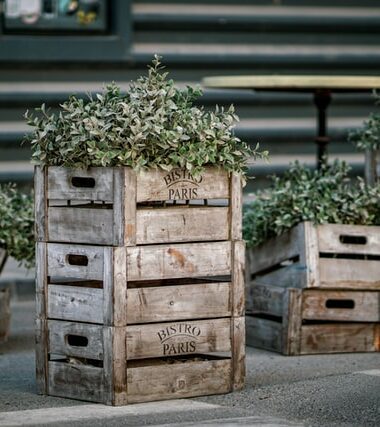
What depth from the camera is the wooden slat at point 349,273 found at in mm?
7328

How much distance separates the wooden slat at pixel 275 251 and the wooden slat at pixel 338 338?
1.34ft

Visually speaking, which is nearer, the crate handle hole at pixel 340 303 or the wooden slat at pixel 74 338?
the wooden slat at pixel 74 338

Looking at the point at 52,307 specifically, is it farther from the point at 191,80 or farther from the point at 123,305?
the point at 191,80

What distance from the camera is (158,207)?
611 centimetres

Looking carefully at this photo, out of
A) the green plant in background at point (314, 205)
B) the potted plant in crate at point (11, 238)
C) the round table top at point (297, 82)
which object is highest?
the round table top at point (297, 82)

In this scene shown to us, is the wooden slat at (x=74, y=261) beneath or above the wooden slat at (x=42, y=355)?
above

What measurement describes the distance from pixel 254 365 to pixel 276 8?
4.55 m

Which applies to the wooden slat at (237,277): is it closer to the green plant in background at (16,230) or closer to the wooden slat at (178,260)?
the wooden slat at (178,260)

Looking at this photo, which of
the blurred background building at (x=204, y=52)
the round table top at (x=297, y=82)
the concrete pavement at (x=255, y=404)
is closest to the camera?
the concrete pavement at (x=255, y=404)

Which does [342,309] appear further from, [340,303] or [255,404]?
[255,404]

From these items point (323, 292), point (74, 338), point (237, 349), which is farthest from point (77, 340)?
point (323, 292)

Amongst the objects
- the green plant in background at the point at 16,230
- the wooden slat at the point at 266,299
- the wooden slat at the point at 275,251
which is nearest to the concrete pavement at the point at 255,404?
the wooden slat at the point at 266,299

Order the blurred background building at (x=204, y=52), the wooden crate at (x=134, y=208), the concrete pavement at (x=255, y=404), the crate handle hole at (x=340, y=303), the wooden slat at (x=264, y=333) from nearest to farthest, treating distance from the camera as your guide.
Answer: the concrete pavement at (x=255, y=404), the wooden crate at (x=134, y=208), the wooden slat at (x=264, y=333), the crate handle hole at (x=340, y=303), the blurred background building at (x=204, y=52)

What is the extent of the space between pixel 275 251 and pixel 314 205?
349 mm
